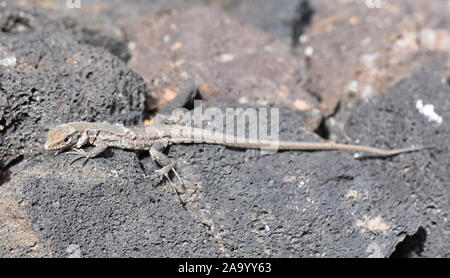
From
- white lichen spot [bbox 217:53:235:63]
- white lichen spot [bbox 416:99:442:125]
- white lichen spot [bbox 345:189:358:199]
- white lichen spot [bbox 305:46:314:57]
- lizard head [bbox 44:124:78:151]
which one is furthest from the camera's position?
white lichen spot [bbox 305:46:314:57]

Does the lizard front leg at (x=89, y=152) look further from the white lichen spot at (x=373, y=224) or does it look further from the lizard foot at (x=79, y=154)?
the white lichen spot at (x=373, y=224)

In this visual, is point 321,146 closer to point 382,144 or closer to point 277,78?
point 382,144

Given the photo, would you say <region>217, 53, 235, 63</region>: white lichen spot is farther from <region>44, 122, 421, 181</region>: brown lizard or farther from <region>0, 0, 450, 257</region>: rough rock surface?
<region>44, 122, 421, 181</region>: brown lizard

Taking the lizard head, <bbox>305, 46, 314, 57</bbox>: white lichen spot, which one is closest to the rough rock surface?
the lizard head

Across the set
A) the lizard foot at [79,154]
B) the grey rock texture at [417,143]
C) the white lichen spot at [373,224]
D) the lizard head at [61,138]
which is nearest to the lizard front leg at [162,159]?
the lizard foot at [79,154]
